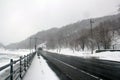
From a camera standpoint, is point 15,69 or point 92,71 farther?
point 92,71

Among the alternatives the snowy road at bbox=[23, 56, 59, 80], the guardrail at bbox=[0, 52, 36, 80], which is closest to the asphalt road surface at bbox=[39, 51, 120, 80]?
the snowy road at bbox=[23, 56, 59, 80]

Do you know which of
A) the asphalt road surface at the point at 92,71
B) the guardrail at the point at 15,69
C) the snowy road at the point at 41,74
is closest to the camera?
the guardrail at the point at 15,69

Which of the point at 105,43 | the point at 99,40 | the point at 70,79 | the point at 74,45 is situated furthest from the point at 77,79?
the point at 74,45

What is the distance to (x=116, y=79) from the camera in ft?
35.3

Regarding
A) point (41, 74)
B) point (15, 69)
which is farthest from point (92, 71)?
point (15, 69)

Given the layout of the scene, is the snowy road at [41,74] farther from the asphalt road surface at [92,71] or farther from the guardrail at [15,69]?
the asphalt road surface at [92,71]

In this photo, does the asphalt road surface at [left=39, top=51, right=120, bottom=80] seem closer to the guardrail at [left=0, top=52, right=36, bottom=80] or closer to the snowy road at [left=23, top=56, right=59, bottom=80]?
the snowy road at [left=23, top=56, right=59, bottom=80]

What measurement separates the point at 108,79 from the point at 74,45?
106 meters

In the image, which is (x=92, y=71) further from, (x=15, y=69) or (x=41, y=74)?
(x=15, y=69)

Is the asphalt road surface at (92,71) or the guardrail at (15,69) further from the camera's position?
the asphalt road surface at (92,71)

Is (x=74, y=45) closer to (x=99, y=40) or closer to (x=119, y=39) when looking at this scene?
(x=119, y=39)

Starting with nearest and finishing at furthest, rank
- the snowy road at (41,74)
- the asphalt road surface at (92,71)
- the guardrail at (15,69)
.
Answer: the guardrail at (15,69)
the asphalt road surface at (92,71)
the snowy road at (41,74)

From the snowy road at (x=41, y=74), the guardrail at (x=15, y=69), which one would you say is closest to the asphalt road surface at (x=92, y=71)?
the snowy road at (x=41, y=74)

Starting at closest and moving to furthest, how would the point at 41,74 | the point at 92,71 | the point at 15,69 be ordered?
the point at 15,69 < the point at 41,74 < the point at 92,71
